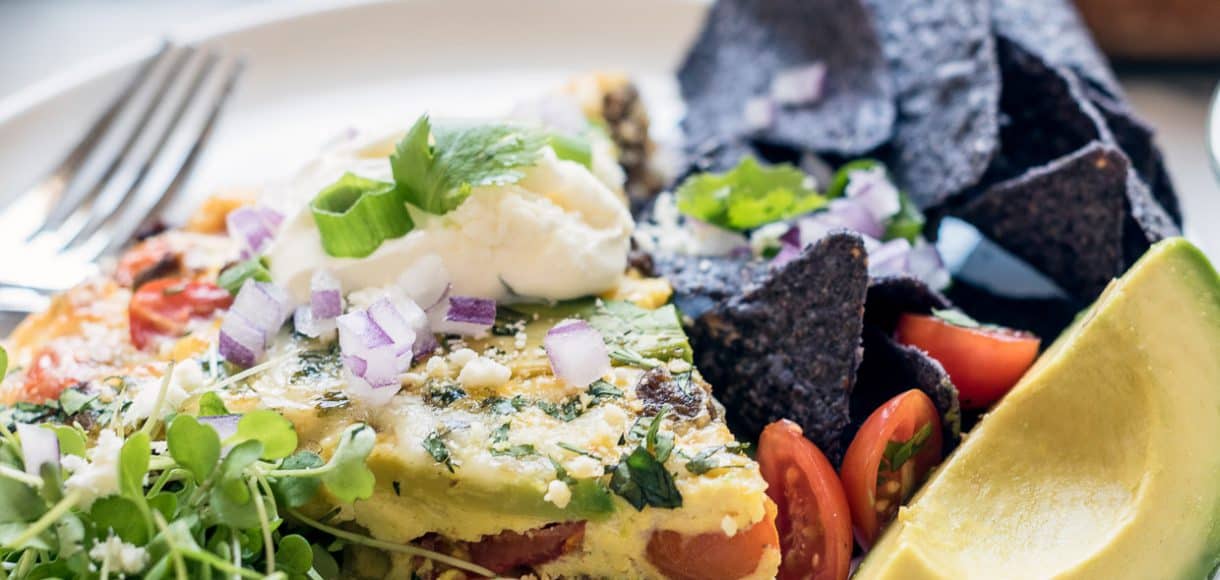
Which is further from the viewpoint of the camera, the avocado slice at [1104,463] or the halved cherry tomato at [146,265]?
the halved cherry tomato at [146,265]

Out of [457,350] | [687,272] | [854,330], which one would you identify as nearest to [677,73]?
[687,272]

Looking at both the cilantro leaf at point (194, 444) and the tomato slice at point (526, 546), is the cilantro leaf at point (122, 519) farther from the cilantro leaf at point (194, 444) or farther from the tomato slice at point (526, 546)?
the tomato slice at point (526, 546)

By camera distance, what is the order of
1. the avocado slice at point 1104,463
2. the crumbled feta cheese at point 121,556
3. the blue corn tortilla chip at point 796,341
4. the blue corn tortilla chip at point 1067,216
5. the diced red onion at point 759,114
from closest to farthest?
the crumbled feta cheese at point 121,556 < the avocado slice at point 1104,463 < the blue corn tortilla chip at point 796,341 < the blue corn tortilla chip at point 1067,216 < the diced red onion at point 759,114

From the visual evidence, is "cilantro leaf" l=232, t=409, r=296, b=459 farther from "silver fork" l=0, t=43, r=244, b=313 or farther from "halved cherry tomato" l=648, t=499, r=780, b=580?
"silver fork" l=0, t=43, r=244, b=313

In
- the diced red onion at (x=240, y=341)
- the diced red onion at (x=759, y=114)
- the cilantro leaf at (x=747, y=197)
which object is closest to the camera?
the diced red onion at (x=240, y=341)

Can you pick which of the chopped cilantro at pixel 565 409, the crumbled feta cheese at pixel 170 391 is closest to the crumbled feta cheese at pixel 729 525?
the chopped cilantro at pixel 565 409

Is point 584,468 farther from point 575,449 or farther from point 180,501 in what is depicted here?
point 180,501

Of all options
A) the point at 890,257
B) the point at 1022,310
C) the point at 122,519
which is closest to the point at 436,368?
the point at 122,519

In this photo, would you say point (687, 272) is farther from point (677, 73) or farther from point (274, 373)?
point (677, 73)
